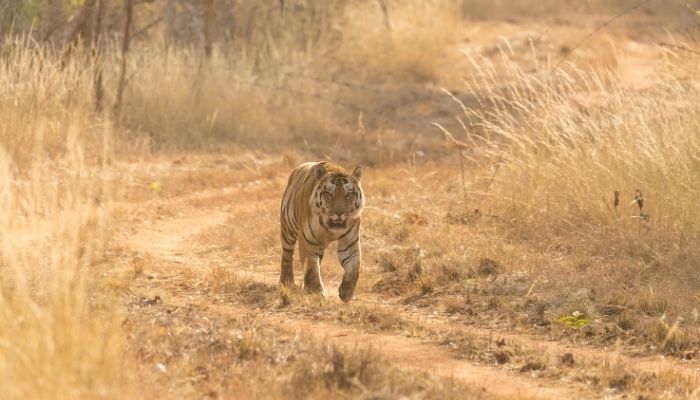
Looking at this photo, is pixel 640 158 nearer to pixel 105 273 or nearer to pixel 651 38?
pixel 105 273

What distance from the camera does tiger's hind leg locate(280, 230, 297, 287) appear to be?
991cm

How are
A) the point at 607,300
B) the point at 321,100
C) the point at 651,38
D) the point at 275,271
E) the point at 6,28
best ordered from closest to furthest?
1. the point at 607,300
2. the point at 275,271
3. the point at 6,28
4. the point at 321,100
5. the point at 651,38

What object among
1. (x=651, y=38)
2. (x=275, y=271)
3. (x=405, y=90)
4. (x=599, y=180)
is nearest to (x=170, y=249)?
(x=275, y=271)

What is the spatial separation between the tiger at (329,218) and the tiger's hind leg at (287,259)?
0.24 metres

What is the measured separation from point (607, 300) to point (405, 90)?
43.8 feet

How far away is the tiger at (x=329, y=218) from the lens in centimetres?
899

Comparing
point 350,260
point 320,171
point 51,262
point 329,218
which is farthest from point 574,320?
point 51,262

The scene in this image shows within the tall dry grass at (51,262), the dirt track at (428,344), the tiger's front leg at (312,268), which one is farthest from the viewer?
the tiger's front leg at (312,268)

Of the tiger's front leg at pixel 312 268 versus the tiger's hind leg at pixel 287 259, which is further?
the tiger's hind leg at pixel 287 259

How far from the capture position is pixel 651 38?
2672 cm

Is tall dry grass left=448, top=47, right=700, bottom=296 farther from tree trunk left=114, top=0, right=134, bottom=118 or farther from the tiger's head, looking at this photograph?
tree trunk left=114, top=0, right=134, bottom=118

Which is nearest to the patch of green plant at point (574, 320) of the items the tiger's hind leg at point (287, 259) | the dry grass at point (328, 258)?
the dry grass at point (328, 258)

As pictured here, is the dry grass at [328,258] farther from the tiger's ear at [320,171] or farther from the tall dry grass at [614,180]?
the tiger's ear at [320,171]

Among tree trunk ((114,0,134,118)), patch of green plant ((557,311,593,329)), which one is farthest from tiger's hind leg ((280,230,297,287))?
tree trunk ((114,0,134,118))
